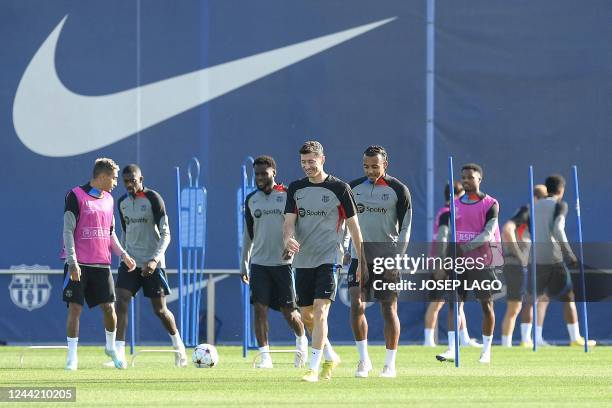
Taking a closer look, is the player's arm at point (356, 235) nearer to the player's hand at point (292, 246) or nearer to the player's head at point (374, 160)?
the player's hand at point (292, 246)

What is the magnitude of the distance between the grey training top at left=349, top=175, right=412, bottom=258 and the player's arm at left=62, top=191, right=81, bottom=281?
106 inches

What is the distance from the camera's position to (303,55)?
64.5 feet

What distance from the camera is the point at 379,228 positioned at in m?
13.1

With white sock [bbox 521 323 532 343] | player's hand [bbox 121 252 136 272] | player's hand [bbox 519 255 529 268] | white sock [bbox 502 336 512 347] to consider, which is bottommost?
white sock [bbox 502 336 512 347]

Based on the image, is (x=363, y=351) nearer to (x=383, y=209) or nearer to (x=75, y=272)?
(x=383, y=209)

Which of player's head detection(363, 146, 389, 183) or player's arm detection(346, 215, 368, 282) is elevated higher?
player's head detection(363, 146, 389, 183)

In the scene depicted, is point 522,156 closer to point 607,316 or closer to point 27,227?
point 607,316

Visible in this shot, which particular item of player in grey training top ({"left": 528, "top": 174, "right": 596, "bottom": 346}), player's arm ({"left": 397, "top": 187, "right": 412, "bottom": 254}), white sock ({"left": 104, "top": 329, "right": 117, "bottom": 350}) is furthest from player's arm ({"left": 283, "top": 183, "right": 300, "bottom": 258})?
player in grey training top ({"left": 528, "top": 174, "right": 596, "bottom": 346})

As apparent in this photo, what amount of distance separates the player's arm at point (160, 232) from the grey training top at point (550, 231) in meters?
6.06

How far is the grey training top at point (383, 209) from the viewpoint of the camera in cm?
1295

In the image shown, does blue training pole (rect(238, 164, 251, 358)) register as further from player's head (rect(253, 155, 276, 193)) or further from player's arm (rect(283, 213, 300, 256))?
player's arm (rect(283, 213, 300, 256))

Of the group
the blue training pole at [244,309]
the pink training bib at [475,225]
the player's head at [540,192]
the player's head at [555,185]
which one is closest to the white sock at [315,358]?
the pink training bib at [475,225]

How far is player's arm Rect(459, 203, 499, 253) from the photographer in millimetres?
15438

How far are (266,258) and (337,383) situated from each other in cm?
291
